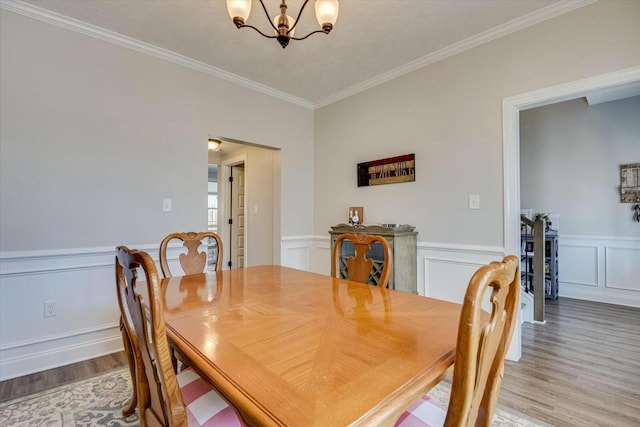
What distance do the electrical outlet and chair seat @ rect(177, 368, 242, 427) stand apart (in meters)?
1.84

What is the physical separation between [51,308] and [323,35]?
303 cm

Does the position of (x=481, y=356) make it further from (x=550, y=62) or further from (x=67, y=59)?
(x=67, y=59)

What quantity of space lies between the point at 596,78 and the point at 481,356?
237 cm

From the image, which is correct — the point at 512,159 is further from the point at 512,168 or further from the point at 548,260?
the point at 548,260

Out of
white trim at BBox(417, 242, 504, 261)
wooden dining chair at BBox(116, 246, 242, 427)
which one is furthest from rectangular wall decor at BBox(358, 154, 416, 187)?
wooden dining chair at BBox(116, 246, 242, 427)

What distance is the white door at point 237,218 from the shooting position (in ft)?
→ 17.6

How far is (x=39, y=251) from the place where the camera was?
2.16 metres

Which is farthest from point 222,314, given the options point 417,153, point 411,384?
point 417,153

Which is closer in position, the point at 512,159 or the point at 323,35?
the point at 512,159

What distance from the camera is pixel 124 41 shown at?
250 centimetres

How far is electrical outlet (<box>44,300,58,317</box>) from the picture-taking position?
2197mm

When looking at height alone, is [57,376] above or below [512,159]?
below

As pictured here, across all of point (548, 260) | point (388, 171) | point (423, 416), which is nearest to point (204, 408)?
point (423, 416)

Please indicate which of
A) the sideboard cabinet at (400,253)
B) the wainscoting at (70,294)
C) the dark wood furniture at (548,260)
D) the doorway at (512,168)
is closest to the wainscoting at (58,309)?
the wainscoting at (70,294)
